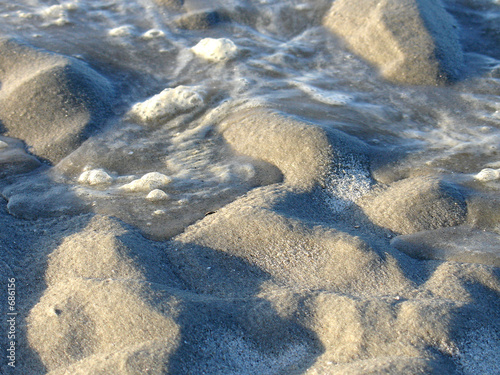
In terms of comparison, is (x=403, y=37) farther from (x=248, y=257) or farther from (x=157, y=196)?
(x=248, y=257)

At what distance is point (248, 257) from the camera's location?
2230 mm

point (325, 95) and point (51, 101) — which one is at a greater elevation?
point (51, 101)

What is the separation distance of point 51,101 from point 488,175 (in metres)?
2.97

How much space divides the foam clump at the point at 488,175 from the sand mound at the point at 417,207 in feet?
0.84

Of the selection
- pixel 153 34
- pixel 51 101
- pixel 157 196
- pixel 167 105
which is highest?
pixel 153 34

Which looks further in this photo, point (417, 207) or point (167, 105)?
point (167, 105)

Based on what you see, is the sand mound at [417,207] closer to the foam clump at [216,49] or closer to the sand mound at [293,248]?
the sand mound at [293,248]

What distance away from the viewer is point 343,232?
2303 mm

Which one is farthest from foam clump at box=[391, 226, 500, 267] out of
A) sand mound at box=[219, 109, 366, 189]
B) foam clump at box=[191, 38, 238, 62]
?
foam clump at box=[191, 38, 238, 62]

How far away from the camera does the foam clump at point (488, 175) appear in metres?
2.82

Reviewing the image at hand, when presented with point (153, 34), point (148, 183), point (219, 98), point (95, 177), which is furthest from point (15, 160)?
point (153, 34)

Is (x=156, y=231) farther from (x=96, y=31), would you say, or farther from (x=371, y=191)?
(x=96, y=31)

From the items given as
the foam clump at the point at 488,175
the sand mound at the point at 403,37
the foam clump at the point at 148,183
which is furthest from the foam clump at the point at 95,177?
the sand mound at the point at 403,37

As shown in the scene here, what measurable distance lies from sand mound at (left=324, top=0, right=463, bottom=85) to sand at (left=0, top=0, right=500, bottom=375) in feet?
4.60
